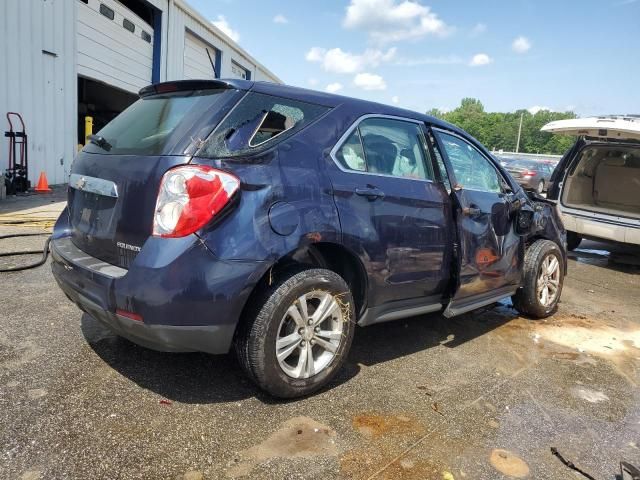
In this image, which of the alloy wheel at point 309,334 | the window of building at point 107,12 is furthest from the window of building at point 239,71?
the alloy wheel at point 309,334

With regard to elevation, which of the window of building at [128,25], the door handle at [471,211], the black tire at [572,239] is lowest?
the black tire at [572,239]

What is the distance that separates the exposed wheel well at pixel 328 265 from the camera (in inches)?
106

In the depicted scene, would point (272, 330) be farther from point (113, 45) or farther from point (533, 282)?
point (113, 45)

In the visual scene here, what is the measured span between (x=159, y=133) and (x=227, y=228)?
0.72 meters

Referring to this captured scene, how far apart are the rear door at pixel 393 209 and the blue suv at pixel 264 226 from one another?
10 millimetres

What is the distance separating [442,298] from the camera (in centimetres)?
367

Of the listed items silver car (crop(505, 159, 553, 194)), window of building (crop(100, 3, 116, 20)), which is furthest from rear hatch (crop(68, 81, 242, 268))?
silver car (crop(505, 159, 553, 194))

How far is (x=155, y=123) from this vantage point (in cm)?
287

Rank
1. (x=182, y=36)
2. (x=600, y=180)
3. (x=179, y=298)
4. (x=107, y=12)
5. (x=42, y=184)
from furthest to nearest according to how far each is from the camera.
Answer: (x=182, y=36), (x=107, y=12), (x=42, y=184), (x=600, y=180), (x=179, y=298)

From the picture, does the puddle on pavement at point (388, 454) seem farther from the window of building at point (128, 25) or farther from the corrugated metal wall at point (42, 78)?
the window of building at point (128, 25)

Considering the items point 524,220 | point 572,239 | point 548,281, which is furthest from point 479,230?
point 572,239

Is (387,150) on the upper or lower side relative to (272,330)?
upper

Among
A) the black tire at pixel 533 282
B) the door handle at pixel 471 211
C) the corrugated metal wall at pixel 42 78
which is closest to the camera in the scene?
the door handle at pixel 471 211

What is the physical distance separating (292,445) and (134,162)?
5.32ft
